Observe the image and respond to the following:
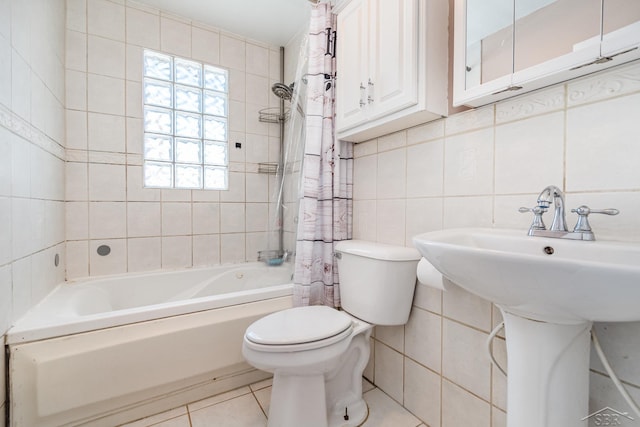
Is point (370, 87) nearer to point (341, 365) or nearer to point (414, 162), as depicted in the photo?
point (414, 162)

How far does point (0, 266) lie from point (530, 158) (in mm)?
1822

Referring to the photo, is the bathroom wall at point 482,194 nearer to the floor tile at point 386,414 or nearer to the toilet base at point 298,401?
the floor tile at point 386,414

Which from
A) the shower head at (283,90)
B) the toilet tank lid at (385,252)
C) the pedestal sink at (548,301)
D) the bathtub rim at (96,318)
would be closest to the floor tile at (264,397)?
the bathtub rim at (96,318)

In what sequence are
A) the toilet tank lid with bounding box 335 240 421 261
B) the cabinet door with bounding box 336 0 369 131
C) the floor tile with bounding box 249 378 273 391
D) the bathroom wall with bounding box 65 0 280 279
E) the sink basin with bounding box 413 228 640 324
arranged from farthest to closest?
1. the bathroom wall with bounding box 65 0 280 279
2. the floor tile with bounding box 249 378 273 391
3. the cabinet door with bounding box 336 0 369 131
4. the toilet tank lid with bounding box 335 240 421 261
5. the sink basin with bounding box 413 228 640 324

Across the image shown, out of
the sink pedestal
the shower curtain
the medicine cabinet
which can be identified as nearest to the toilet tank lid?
the shower curtain

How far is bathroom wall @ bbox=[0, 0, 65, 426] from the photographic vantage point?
102 centimetres

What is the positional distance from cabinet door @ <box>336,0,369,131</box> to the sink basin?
2.91 ft

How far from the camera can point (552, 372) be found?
656 mm

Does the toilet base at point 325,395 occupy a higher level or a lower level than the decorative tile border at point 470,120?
lower

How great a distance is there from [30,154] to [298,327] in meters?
1.41

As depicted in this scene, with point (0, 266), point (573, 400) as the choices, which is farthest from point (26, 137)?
point (573, 400)

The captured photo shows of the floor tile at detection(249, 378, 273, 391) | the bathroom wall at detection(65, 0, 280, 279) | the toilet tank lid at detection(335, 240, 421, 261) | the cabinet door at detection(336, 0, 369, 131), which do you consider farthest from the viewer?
the bathroom wall at detection(65, 0, 280, 279)

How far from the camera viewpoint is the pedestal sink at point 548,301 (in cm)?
46

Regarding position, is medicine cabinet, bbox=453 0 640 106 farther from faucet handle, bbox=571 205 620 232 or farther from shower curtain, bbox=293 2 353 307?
shower curtain, bbox=293 2 353 307
